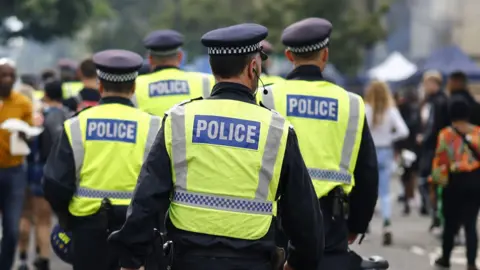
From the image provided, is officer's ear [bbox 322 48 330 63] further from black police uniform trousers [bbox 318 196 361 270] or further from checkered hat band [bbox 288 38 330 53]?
black police uniform trousers [bbox 318 196 361 270]

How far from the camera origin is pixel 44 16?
136 feet

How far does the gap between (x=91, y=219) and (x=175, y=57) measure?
2364mm

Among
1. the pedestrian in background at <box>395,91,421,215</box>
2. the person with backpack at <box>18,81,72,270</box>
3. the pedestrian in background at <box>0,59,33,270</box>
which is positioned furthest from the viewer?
the pedestrian in background at <box>395,91,421,215</box>

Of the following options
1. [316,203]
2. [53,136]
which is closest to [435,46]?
[53,136]

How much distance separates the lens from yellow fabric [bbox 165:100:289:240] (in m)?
5.12

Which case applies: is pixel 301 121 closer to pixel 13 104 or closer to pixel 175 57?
pixel 175 57

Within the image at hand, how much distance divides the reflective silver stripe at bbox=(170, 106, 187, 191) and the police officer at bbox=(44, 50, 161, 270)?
2057 mm

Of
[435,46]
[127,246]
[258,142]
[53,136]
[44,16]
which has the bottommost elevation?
[435,46]

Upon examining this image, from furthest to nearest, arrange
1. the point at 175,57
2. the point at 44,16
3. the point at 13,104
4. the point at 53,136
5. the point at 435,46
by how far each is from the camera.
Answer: the point at 435,46 < the point at 44,16 < the point at 53,136 < the point at 13,104 < the point at 175,57

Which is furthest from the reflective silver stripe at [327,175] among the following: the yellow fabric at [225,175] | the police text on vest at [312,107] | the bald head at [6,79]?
the bald head at [6,79]


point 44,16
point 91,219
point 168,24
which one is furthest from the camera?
point 168,24

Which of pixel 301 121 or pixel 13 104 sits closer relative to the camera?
pixel 301 121

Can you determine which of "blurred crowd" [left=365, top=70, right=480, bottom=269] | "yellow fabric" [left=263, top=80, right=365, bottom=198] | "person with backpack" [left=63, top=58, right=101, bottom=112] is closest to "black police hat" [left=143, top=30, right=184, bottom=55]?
"person with backpack" [left=63, top=58, right=101, bottom=112]

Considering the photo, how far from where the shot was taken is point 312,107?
6.79 m
